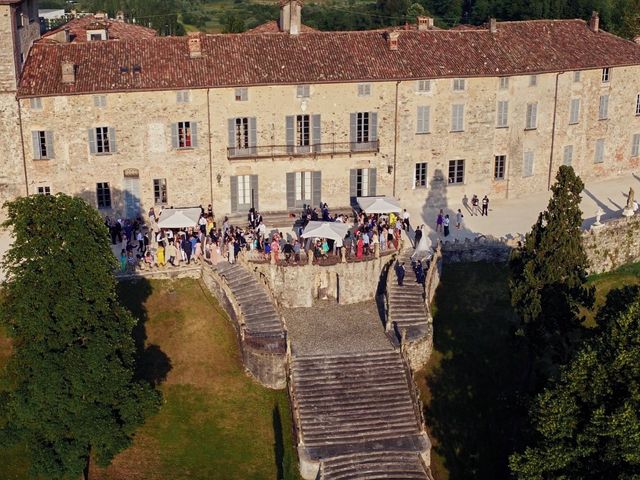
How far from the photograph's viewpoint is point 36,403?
41.0 meters

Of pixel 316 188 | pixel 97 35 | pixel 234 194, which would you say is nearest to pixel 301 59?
pixel 316 188

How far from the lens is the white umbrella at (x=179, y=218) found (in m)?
55.0

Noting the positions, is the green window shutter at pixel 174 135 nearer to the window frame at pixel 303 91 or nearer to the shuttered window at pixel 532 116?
the window frame at pixel 303 91

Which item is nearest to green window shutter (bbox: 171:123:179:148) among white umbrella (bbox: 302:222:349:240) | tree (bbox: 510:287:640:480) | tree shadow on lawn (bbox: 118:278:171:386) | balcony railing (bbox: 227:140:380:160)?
balcony railing (bbox: 227:140:380:160)

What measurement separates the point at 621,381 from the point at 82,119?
35.1 meters

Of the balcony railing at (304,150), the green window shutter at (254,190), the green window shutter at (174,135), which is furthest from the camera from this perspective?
the green window shutter at (254,190)

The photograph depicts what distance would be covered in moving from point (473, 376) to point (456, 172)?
56.7 feet

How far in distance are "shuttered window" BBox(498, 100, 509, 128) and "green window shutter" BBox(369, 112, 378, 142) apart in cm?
835

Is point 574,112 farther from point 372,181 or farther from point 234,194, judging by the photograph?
point 234,194

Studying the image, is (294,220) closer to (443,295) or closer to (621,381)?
(443,295)

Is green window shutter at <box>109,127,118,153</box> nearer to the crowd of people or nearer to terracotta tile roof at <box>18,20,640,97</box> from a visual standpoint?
terracotta tile roof at <box>18,20,640,97</box>

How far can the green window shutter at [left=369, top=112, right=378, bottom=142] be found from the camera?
6138cm

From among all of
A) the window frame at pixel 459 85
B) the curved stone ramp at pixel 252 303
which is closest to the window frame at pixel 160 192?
the curved stone ramp at pixel 252 303

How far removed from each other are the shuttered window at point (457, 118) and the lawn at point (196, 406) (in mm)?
20283
